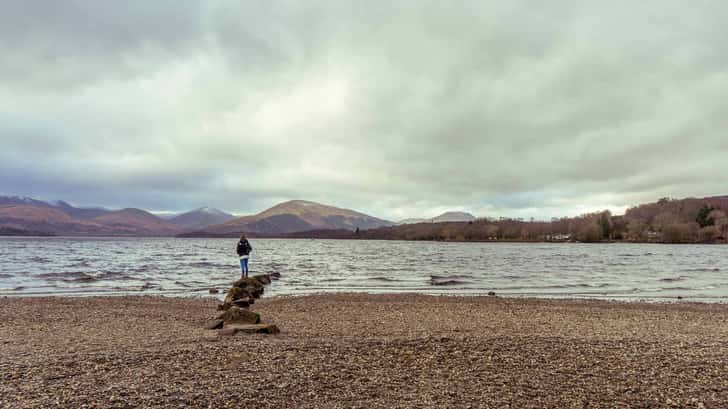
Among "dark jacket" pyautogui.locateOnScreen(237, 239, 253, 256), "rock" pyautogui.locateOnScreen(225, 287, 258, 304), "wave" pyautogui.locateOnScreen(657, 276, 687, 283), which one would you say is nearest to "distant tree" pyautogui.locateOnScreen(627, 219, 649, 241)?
"wave" pyautogui.locateOnScreen(657, 276, 687, 283)

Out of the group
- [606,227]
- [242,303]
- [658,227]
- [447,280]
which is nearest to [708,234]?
[658,227]

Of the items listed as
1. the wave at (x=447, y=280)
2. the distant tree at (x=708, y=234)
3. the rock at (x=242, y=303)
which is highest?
the distant tree at (x=708, y=234)

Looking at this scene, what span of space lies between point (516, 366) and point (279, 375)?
434cm

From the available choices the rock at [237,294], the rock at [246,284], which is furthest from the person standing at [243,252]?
the rock at [237,294]

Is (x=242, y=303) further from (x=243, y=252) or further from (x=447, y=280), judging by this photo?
(x=447, y=280)

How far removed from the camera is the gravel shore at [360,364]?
6.46 metres

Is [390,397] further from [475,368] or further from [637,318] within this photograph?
[637,318]

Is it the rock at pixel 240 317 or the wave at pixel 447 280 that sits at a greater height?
the rock at pixel 240 317

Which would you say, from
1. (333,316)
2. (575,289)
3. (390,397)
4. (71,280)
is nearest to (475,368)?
(390,397)

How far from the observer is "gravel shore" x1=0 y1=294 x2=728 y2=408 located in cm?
646

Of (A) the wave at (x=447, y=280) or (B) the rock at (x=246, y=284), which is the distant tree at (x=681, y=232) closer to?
(A) the wave at (x=447, y=280)

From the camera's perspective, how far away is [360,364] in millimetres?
8156

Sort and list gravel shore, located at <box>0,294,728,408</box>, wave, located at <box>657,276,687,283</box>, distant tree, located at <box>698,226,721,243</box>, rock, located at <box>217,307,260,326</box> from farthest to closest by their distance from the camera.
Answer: distant tree, located at <box>698,226,721,243</box>
wave, located at <box>657,276,687,283</box>
rock, located at <box>217,307,260,326</box>
gravel shore, located at <box>0,294,728,408</box>

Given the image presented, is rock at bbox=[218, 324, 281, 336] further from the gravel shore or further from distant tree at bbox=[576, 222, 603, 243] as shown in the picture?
distant tree at bbox=[576, 222, 603, 243]
